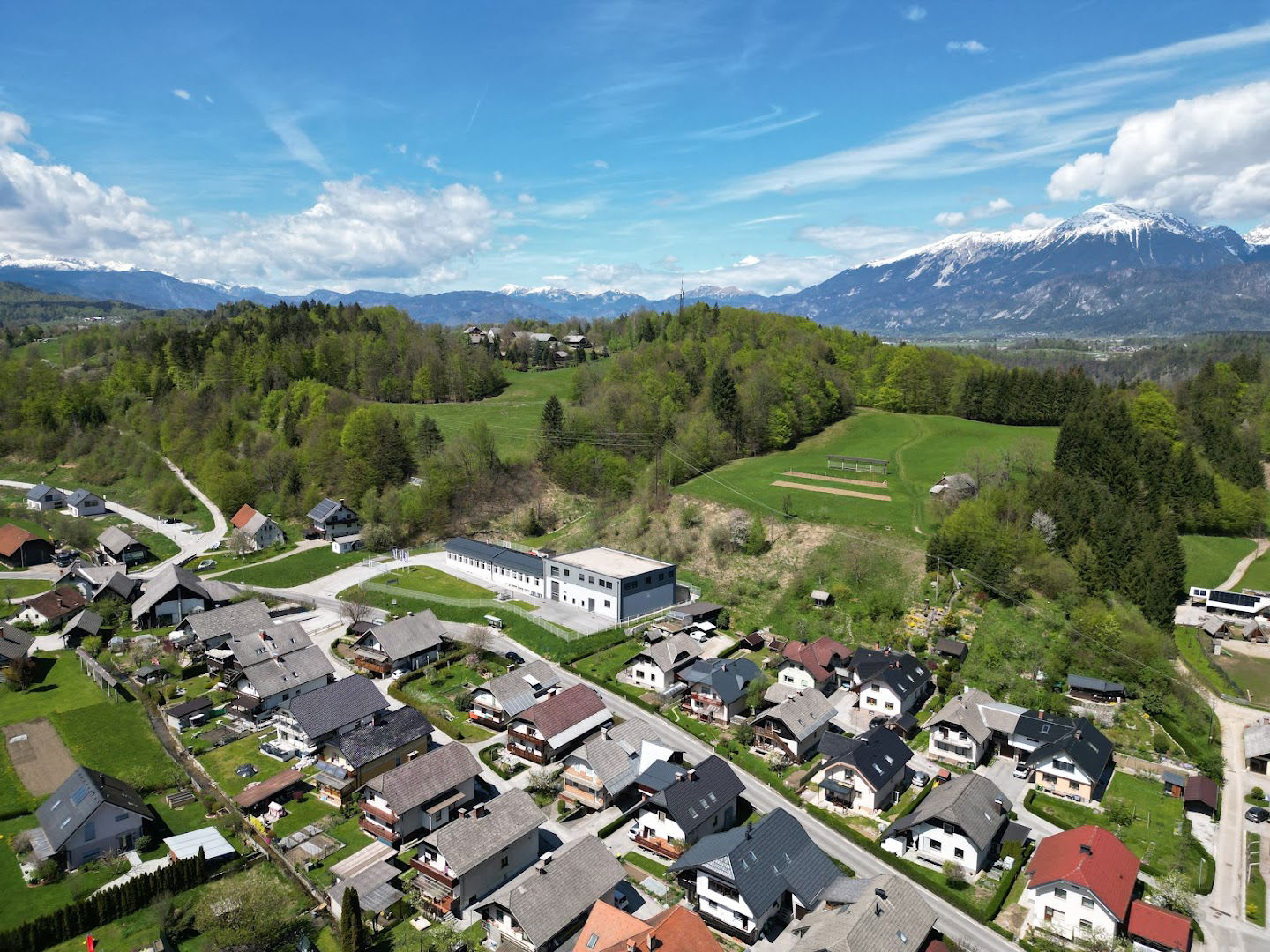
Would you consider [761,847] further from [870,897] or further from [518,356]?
[518,356]

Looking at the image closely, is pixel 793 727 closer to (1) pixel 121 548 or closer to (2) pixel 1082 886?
(2) pixel 1082 886

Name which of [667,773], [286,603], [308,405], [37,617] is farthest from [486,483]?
[667,773]

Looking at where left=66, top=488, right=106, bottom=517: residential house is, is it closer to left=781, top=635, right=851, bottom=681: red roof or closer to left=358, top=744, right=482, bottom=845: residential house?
left=358, top=744, right=482, bottom=845: residential house

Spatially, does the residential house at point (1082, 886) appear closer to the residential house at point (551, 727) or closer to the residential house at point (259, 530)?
the residential house at point (551, 727)

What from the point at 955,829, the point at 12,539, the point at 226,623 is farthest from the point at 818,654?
the point at 12,539

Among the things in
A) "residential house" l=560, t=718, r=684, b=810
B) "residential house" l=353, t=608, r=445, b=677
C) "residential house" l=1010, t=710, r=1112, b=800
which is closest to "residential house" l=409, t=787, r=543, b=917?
"residential house" l=560, t=718, r=684, b=810

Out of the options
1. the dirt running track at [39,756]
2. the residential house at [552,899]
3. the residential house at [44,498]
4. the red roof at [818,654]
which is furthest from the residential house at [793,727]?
the residential house at [44,498]
